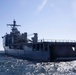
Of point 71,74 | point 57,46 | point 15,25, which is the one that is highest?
point 15,25

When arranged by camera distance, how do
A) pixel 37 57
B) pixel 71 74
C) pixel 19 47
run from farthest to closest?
pixel 19 47
pixel 37 57
pixel 71 74

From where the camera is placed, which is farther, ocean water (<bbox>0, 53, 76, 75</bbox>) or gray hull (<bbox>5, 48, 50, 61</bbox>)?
gray hull (<bbox>5, 48, 50, 61</bbox>)

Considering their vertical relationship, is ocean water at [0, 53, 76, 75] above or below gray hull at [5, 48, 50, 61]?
below

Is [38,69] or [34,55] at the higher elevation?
[34,55]

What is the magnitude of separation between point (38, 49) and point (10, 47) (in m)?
27.4

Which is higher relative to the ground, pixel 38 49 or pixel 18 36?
pixel 18 36

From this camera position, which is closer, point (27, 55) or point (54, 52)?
point (54, 52)

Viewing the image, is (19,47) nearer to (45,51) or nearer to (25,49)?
(25,49)

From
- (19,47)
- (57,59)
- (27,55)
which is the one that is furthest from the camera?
(19,47)

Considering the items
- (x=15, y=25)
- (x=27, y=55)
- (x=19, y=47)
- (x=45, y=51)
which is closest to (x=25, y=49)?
(x=27, y=55)

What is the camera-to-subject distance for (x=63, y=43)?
159 ft

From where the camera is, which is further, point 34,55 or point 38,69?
point 34,55

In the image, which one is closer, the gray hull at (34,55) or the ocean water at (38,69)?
the ocean water at (38,69)

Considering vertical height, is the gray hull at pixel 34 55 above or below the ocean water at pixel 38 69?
above
